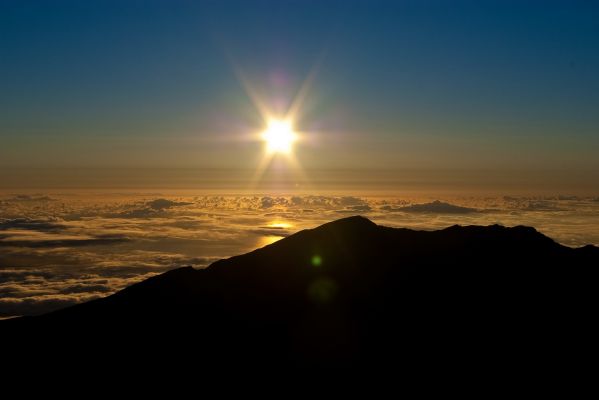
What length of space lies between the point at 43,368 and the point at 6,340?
13195 mm

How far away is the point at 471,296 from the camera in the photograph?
58281 mm

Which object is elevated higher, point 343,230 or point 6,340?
point 343,230

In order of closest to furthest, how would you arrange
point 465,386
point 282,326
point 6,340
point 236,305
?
point 465,386, point 282,326, point 236,305, point 6,340

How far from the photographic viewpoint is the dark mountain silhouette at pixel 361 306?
173 ft

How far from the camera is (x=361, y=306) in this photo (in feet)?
191

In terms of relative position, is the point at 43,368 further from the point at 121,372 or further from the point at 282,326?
the point at 282,326

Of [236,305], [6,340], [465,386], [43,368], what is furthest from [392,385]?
[6,340]

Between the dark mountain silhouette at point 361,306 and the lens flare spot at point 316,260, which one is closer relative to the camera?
the dark mountain silhouette at point 361,306

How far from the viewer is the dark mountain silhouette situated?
52750 mm

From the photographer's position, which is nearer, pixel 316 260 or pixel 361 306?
pixel 361 306

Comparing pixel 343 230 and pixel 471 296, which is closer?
pixel 471 296

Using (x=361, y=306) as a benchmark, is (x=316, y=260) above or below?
above

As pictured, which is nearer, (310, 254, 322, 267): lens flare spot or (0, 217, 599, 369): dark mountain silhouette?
(0, 217, 599, 369): dark mountain silhouette

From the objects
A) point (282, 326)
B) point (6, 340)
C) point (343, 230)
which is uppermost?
point (343, 230)
